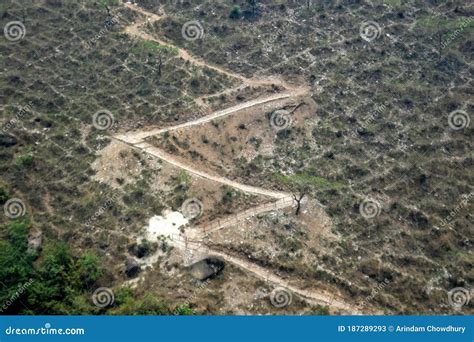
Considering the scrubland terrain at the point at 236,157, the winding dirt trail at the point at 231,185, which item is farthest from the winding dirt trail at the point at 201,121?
the scrubland terrain at the point at 236,157

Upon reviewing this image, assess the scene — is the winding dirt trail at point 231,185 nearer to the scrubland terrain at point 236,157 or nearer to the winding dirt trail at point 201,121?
the winding dirt trail at point 201,121

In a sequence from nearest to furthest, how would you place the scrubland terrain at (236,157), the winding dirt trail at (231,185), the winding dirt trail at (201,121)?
the winding dirt trail at (231,185) < the scrubland terrain at (236,157) < the winding dirt trail at (201,121)

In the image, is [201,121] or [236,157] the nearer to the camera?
[236,157]

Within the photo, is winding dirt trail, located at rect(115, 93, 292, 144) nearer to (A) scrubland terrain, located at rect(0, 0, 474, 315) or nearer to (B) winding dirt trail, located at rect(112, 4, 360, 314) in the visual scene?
(B) winding dirt trail, located at rect(112, 4, 360, 314)

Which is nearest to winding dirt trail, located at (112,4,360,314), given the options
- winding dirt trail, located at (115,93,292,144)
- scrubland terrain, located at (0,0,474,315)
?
winding dirt trail, located at (115,93,292,144)

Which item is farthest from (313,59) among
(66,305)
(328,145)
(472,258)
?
(66,305)

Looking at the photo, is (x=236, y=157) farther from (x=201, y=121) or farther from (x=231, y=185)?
(x=201, y=121)

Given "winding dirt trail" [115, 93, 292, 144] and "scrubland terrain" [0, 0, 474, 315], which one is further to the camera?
"winding dirt trail" [115, 93, 292, 144]

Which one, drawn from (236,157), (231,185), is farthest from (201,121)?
(231,185)
